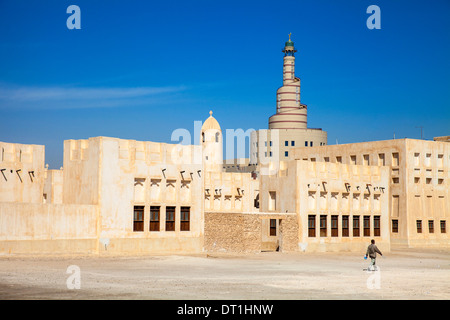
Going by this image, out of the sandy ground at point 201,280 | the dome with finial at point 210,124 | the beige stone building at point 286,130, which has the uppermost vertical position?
the beige stone building at point 286,130

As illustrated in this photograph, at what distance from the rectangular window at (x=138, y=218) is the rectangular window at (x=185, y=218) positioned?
3176 millimetres

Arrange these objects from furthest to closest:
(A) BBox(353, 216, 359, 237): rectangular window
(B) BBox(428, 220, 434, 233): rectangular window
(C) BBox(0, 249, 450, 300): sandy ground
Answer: (B) BBox(428, 220, 434, 233): rectangular window → (A) BBox(353, 216, 359, 237): rectangular window → (C) BBox(0, 249, 450, 300): sandy ground

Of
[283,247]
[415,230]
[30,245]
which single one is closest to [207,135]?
[415,230]

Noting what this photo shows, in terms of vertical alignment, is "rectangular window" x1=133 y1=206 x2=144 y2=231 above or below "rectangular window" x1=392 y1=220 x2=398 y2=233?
above

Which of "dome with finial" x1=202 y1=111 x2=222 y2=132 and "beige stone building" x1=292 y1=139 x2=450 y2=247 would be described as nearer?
"beige stone building" x1=292 y1=139 x2=450 y2=247

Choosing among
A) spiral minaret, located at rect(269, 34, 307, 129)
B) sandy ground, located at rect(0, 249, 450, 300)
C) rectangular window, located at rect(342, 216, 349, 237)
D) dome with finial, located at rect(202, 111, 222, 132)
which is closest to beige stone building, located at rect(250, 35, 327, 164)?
spiral minaret, located at rect(269, 34, 307, 129)

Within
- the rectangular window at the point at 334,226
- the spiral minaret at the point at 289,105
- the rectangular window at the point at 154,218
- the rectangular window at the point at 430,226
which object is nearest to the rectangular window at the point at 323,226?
the rectangular window at the point at 334,226

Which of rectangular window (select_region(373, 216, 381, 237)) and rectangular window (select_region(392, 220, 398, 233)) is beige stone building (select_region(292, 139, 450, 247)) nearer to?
rectangular window (select_region(392, 220, 398, 233))

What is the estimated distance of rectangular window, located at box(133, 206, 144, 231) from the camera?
37031 mm

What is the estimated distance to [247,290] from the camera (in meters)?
20.0

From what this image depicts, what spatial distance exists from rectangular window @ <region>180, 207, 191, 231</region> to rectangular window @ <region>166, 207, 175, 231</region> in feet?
2.19

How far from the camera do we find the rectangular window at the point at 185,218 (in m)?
39.7

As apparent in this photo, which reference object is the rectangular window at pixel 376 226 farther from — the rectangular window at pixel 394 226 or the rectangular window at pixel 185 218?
the rectangular window at pixel 185 218
